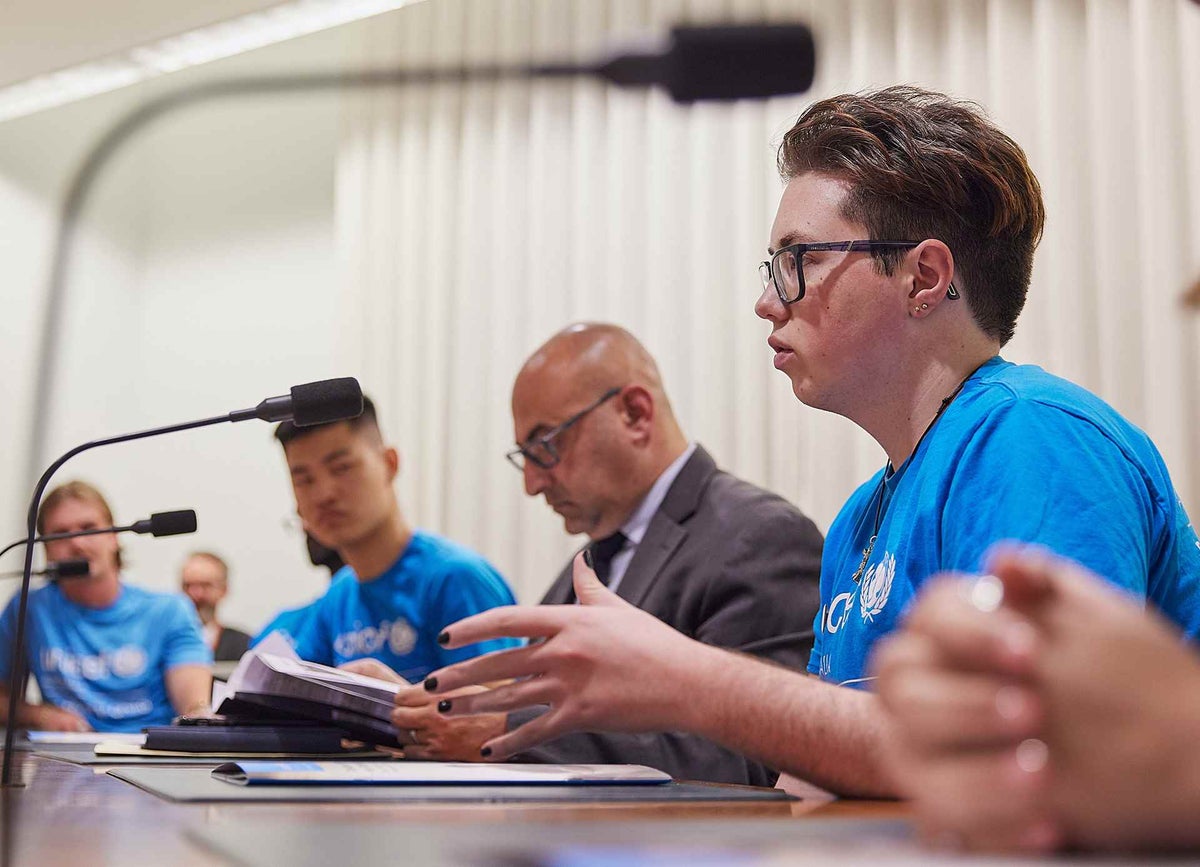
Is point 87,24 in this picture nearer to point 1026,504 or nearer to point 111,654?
point 111,654

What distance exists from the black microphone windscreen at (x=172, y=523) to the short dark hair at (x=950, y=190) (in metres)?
0.86

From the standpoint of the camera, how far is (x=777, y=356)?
4.68ft

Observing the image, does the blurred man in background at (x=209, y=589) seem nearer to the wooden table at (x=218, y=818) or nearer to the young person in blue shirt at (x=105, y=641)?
the young person in blue shirt at (x=105, y=641)

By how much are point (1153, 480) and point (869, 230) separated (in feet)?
1.45

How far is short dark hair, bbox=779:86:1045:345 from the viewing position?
134 centimetres

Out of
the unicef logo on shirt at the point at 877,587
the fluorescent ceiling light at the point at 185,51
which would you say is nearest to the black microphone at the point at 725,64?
the unicef logo on shirt at the point at 877,587

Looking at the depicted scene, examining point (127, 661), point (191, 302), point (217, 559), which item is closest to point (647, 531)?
point (127, 661)

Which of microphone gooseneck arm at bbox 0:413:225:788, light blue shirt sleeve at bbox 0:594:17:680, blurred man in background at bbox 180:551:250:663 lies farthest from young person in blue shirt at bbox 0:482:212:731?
microphone gooseneck arm at bbox 0:413:225:788

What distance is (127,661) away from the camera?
10.3 ft

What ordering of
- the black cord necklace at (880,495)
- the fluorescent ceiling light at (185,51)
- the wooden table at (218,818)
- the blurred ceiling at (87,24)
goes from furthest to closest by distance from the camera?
the fluorescent ceiling light at (185,51) < the blurred ceiling at (87,24) < the black cord necklace at (880,495) < the wooden table at (218,818)

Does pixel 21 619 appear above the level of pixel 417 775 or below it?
above

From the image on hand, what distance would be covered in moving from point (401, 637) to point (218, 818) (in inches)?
76.2

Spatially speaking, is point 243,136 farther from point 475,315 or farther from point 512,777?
point 512,777

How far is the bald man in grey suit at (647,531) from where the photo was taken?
→ 1553 mm
